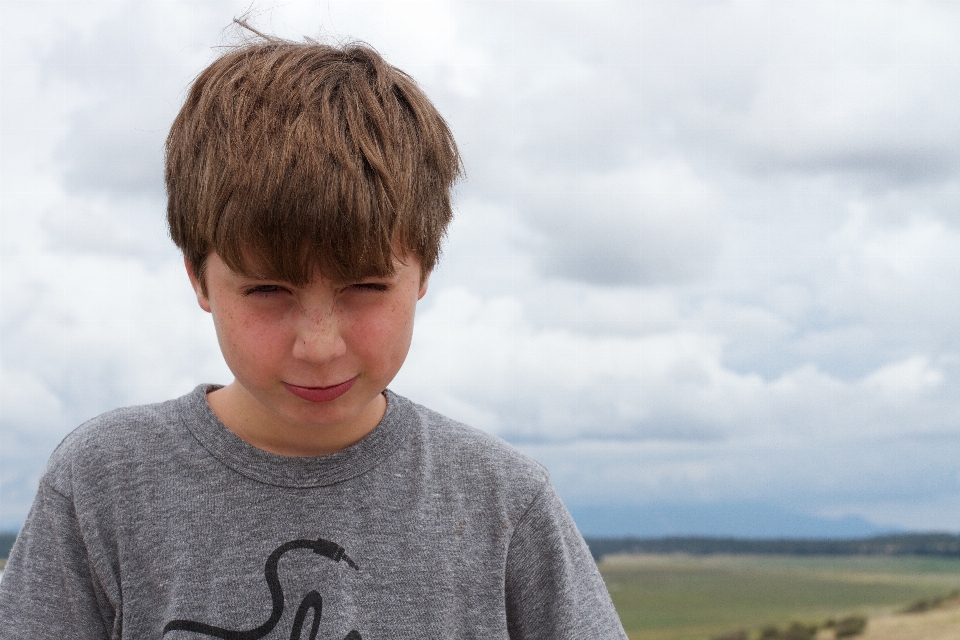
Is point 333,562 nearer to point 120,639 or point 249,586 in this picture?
point 249,586

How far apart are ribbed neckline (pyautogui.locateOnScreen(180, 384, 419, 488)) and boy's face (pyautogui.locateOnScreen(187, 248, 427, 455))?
152 millimetres

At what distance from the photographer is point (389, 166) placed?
93.0 inches

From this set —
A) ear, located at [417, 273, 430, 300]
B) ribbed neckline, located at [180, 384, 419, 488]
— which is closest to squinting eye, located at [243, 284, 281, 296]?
ear, located at [417, 273, 430, 300]

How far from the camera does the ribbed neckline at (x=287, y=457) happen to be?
2.54 m

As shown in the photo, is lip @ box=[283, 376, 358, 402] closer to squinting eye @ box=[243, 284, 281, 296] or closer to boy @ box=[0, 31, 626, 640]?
boy @ box=[0, 31, 626, 640]

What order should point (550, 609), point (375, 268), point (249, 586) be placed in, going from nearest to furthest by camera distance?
point (375, 268) < point (249, 586) < point (550, 609)

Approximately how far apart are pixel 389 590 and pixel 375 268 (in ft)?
2.81

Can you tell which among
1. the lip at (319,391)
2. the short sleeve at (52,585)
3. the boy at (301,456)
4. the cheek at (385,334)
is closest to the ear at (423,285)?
the boy at (301,456)

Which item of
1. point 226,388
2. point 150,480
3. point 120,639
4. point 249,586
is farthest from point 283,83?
point 120,639

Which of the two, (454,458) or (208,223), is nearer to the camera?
(208,223)

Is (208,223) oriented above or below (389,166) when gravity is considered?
below

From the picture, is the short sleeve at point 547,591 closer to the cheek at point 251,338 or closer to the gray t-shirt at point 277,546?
the gray t-shirt at point 277,546

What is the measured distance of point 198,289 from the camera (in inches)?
97.3

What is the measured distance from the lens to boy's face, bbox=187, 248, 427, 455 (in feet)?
7.30
